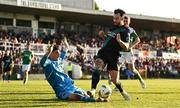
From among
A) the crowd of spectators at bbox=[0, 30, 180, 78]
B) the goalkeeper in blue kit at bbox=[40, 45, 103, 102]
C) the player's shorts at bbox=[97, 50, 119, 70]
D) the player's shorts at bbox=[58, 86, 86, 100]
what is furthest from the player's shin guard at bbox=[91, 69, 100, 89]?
the crowd of spectators at bbox=[0, 30, 180, 78]

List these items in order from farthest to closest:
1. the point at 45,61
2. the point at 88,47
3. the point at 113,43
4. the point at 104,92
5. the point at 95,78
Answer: the point at 88,47 < the point at 95,78 < the point at 113,43 < the point at 45,61 < the point at 104,92

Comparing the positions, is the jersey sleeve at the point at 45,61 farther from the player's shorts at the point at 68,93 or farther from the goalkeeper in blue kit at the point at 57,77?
the player's shorts at the point at 68,93

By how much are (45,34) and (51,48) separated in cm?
3603

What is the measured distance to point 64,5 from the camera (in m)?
50.2

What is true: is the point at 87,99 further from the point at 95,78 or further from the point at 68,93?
the point at 95,78

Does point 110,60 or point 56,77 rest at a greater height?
point 110,60

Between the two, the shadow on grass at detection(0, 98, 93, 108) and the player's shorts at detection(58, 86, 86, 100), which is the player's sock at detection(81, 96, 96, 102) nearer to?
the player's shorts at detection(58, 86, 86, 100)

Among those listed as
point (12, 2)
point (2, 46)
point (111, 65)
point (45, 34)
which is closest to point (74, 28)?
point (45, 34)

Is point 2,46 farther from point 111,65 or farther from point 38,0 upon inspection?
point 111,65

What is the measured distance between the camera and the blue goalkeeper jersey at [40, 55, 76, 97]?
12055 millimetres

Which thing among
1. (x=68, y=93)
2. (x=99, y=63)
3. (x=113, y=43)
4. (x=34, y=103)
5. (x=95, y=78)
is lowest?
(x=34, y=103)

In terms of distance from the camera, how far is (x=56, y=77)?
12125mm

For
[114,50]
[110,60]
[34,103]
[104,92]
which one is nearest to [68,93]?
[104,92]

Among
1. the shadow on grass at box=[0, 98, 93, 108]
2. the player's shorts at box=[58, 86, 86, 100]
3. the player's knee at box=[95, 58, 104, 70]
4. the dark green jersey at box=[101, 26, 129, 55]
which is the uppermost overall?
the dark green jersey at box=[101, 26, 129, 55]
